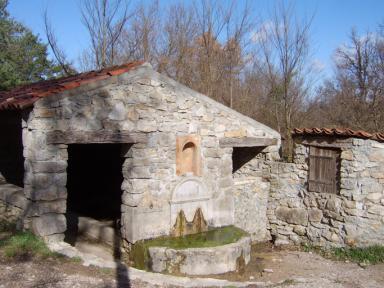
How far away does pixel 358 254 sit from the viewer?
766 cm

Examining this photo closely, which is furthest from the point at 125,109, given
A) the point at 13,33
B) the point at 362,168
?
the point at 13,33

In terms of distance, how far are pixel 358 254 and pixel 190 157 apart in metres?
3.82

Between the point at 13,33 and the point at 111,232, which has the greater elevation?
the point at 13,33

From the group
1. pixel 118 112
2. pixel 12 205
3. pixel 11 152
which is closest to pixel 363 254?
pixel 118 112

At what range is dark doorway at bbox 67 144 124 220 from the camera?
32.5 feet

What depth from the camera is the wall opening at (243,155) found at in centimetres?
918

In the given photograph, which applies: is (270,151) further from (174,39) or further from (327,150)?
(174,39)

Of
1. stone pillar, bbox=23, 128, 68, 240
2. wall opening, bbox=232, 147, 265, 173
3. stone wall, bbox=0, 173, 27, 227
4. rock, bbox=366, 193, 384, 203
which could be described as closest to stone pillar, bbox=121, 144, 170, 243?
stone pillar, bbox=23, 128, 68, 240

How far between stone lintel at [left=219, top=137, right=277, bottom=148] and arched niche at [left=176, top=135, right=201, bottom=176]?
1.97 ft

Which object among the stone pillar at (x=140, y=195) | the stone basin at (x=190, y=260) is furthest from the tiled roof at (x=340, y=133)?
the stone pillar at (x=140, y=195)

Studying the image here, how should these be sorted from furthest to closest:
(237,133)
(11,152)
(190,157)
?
(11,152)
(237,133)
(190,157)

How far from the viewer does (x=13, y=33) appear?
58.6 feet

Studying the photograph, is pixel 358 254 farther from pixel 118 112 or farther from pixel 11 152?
pixel 11 152

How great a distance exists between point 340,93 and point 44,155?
13648 mm
